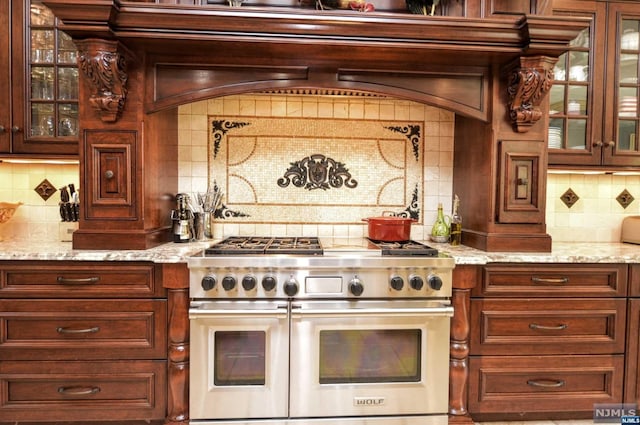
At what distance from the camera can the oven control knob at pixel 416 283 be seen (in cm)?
172

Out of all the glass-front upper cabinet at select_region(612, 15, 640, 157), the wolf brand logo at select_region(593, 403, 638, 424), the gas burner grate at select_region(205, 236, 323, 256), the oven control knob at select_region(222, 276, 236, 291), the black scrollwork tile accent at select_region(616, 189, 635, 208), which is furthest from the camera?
the black scrollwork tile accent at select_region(616, 189, 635, 208)

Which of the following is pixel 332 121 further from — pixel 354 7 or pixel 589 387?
pixel 589 387

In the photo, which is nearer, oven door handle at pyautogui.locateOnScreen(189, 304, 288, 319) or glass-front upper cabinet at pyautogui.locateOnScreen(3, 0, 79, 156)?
oven door handle at pyautogui.locateOnScreen(189, 304, 288, 319)

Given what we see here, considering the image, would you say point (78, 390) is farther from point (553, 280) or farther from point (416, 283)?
point (553, 280)

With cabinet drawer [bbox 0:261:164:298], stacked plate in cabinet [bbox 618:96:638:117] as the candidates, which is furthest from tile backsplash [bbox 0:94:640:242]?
cabinet drawer [bbox 0:261:164:298]

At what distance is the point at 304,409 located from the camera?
1729 mm

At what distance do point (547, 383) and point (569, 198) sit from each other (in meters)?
1.32

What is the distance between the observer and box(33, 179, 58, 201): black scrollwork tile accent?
232 cm

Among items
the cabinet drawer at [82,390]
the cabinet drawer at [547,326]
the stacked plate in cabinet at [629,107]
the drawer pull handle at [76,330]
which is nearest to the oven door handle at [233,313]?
the cabinet drawer at [82,390]

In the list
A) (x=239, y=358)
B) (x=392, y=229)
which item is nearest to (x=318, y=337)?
(x=239, y=358)

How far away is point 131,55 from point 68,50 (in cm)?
53

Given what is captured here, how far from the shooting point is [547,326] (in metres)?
1.84

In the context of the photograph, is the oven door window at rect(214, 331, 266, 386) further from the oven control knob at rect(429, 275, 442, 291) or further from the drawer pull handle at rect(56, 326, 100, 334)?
the oven control knob at rect(429, 275, 442, 291)

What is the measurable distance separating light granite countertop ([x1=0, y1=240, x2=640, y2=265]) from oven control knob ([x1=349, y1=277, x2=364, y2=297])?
0.50m
